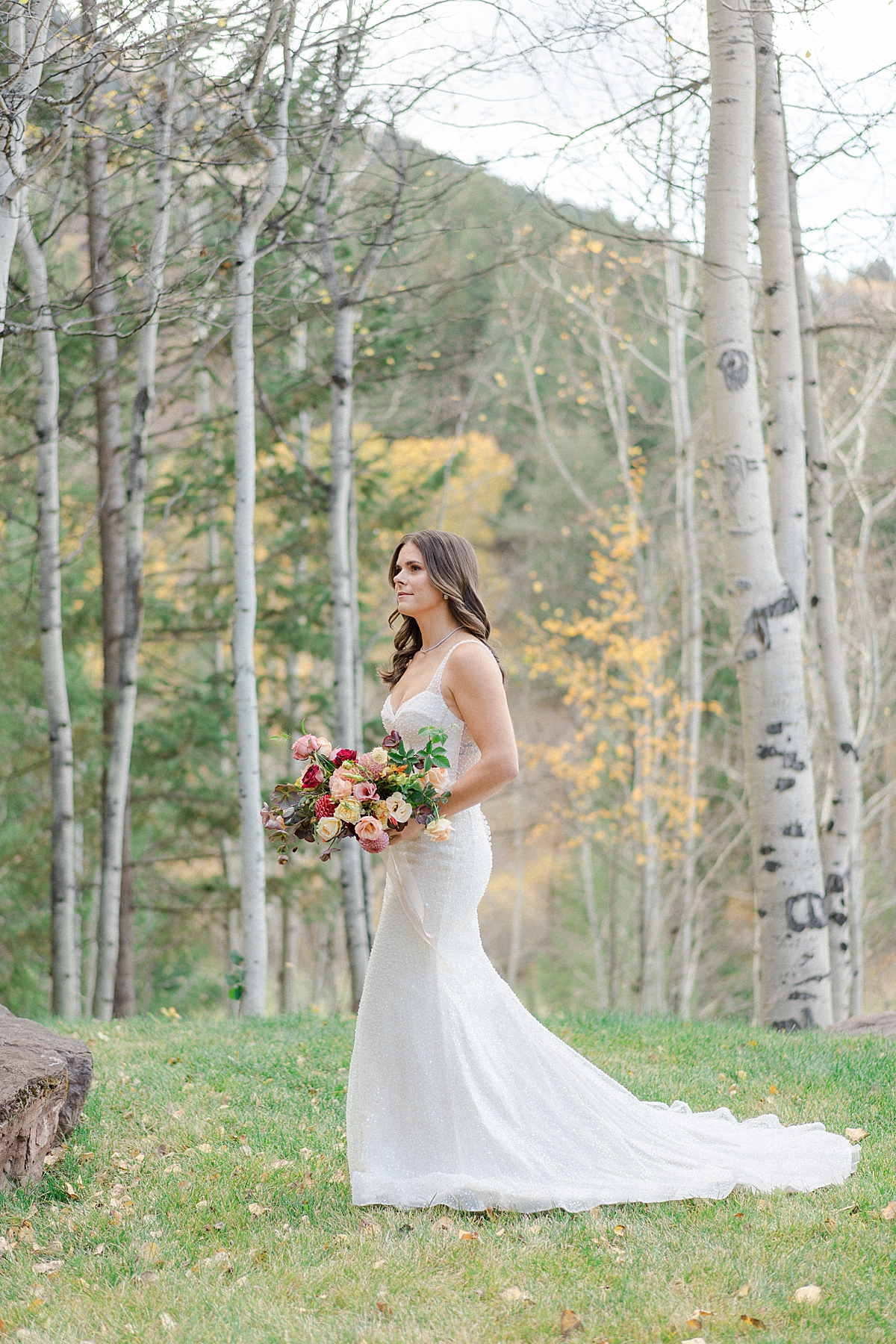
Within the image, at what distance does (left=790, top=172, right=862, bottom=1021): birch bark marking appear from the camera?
8.13 m

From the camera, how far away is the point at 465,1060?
12.5 feet

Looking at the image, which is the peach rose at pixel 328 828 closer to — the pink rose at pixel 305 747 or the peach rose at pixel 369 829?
the peach rose at pixel 369 829

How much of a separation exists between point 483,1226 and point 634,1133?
689mm

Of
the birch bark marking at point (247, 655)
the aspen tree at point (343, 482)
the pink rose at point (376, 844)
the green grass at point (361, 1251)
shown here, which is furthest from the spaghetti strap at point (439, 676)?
the aspen tree at point (343, 482)

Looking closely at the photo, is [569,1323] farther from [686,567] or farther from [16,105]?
[686,567]

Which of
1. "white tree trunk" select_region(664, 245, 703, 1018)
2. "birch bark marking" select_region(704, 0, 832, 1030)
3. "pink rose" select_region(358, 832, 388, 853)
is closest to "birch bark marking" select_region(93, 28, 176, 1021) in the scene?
"birch bark marking" select_region(704, 0, 832, 1030)

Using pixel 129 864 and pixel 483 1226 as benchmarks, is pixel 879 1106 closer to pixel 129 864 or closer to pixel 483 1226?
pixel 483 1226

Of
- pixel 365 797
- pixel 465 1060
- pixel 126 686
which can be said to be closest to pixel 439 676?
pixel 365 797

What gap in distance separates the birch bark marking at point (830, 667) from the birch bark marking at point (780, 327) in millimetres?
757

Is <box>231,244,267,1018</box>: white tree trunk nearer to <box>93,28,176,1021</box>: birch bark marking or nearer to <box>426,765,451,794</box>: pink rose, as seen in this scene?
<box>93,28,176,1021</box>: birch bark marking

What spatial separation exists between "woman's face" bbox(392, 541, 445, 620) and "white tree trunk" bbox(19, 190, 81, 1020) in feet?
16.5

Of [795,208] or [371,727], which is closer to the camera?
[795,208]

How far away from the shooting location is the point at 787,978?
644cm

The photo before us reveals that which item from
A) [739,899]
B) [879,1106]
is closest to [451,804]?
[879,1106]
